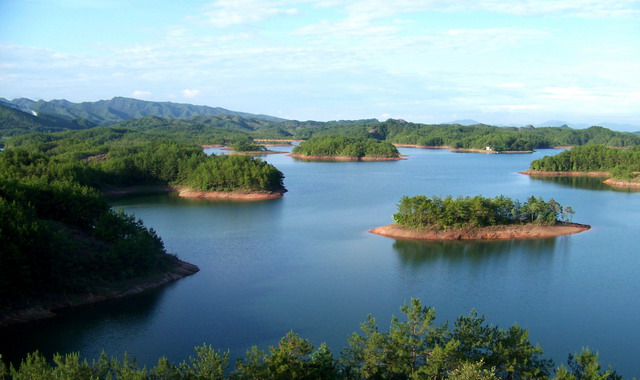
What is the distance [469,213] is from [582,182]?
108 feet

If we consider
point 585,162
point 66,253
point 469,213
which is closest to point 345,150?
point 585,162

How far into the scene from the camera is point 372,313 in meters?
17.4

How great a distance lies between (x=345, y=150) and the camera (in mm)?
86500

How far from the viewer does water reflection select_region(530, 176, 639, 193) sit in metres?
49.9

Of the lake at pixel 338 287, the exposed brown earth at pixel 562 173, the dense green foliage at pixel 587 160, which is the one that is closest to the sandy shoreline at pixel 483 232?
the lake at pixel 338 287

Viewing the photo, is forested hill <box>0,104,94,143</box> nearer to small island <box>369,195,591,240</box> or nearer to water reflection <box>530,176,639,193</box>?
water reflection <box>530,176,639,193</box>

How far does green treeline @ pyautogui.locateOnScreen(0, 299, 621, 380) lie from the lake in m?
3.53

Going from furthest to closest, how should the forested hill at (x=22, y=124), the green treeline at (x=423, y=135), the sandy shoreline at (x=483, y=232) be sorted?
1. the forested hill at (x=22, y=124)
2. the green treeline at (x=423, y=135)
3. the sandy shoreline at (x=483, y=232)

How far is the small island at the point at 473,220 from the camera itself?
2769 centimetres

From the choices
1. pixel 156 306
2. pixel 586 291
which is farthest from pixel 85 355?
pixel 586 291

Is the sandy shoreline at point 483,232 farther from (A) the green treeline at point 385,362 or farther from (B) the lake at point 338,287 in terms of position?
(A) the green treeline at point 385,362

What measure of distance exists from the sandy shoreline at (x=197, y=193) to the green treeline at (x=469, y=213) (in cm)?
1590

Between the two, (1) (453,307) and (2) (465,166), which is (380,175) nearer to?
(2) (465,166)

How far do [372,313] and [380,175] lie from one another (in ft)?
143
